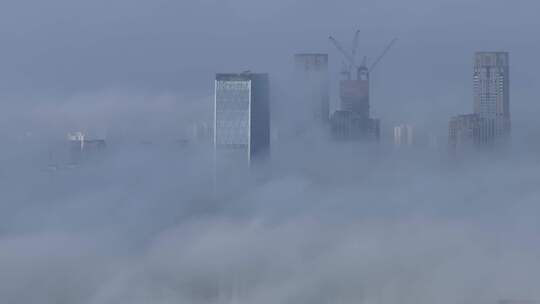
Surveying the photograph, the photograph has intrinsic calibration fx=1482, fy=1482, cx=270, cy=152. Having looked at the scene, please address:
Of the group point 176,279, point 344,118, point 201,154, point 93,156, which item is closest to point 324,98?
point 344,118

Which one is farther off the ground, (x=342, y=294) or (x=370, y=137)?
(x=370, y=137)

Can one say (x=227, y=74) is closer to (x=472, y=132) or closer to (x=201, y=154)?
(x=201, y=154)

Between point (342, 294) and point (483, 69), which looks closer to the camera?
point (342, 294)

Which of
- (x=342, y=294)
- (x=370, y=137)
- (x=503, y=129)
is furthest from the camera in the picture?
(x=370, y=137)
